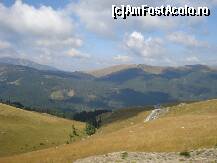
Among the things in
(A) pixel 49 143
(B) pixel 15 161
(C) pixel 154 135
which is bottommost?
(A) pixel 49 143

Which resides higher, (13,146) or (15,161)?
(15,161)

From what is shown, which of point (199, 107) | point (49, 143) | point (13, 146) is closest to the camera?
point (199, 107)

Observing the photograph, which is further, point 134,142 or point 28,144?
point 28,144

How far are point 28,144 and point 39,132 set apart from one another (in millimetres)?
31532

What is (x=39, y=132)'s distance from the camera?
194875mm

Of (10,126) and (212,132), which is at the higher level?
(212,132)

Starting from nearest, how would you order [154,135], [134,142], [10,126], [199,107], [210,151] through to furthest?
1. [210,151]
2. [134,142]
3. [154,135]
4. [199,107]
5. [10,126]

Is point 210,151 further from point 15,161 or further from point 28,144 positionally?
point 28,144

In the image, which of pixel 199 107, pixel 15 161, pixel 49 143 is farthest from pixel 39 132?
pixel 15 161

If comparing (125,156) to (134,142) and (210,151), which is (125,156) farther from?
(134,142)

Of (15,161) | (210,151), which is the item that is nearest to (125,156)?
(210,151)

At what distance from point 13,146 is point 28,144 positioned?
9071 mm

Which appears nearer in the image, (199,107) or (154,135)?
(154,135)

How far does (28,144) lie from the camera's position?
16338 cm
